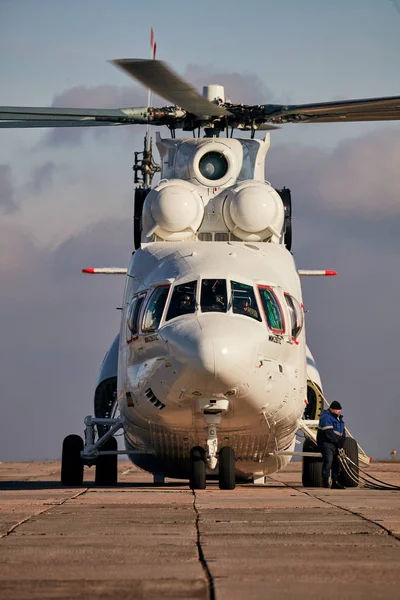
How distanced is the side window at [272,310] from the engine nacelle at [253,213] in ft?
8.59

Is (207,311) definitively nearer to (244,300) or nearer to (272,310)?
(244,300)

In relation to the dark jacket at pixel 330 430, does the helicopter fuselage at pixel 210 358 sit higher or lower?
higher

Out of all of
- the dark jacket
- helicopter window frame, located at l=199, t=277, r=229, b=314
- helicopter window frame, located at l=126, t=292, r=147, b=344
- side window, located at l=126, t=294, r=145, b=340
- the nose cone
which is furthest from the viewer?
the dark jacket

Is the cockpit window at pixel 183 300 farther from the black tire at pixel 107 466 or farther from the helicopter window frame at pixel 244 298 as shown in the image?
the black tire at pixel 107 466

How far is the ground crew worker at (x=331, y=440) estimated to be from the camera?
69.1 feet

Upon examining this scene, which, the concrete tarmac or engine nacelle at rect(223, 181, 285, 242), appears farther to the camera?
engine nacelle at rect(223, 181, 285, 242)

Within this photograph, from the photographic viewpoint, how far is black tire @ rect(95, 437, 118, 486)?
73.9ft

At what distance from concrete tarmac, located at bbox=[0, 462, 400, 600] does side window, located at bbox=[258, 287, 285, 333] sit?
4673mm

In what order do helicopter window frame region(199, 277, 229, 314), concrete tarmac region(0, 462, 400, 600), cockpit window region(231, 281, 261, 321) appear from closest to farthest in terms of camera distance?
concrete tarmac region(0, 462, 400, 600)
helicopter window frame region(199, 277, 229, 314)
cockpit window region(231, 281, 261, 321)

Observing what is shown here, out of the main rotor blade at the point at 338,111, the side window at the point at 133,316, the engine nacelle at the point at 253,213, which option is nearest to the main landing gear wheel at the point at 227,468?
the side window at the point at 133,316

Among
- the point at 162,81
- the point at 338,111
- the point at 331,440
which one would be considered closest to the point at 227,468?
the point at 331,440

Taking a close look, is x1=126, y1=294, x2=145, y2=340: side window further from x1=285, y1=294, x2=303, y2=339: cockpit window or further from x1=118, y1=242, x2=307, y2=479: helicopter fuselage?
x1=285, y1=294, x2=303, y2=339: cockpit window

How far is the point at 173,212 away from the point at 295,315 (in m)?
3.09

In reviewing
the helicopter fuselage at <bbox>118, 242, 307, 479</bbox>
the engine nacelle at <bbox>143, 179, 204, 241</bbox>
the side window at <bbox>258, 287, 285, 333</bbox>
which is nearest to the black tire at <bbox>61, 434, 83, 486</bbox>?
the helicopter fuselage at <bbox>118, 242, 307, 479</bbox>
